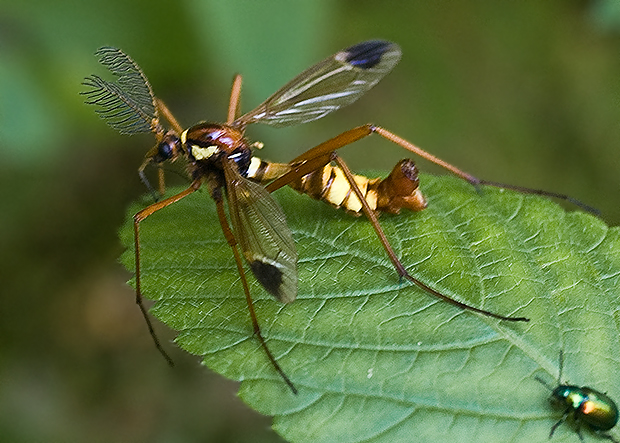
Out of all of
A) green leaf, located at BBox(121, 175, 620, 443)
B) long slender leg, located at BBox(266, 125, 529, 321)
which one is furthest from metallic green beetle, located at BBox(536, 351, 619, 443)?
long slender leg, located at BBox(266, 125, 529, 321)

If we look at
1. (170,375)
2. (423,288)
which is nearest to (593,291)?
(423,288)

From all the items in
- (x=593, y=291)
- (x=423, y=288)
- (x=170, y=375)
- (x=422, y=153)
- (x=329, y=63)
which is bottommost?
(x=170, y=375)

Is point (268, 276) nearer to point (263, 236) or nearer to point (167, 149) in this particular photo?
point (263, 236)

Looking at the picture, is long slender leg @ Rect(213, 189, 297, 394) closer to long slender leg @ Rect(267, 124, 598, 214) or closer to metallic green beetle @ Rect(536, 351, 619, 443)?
long slender leg @ Rect(267, 124, 598, 214)

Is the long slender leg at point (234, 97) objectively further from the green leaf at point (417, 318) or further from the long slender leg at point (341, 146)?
the green leaf at point (417, 318)

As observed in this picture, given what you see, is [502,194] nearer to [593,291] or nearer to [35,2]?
[593,291]

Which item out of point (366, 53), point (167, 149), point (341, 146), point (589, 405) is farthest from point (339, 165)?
point (589, 405)

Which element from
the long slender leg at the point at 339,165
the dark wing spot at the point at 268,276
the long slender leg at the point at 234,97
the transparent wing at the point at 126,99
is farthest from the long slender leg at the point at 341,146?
the transparent wing at the point at 126,99
